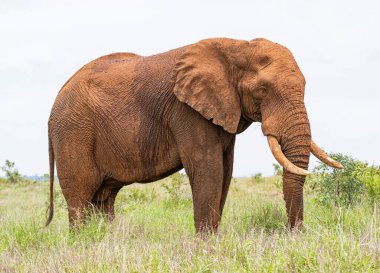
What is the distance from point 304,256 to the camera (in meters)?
4.67

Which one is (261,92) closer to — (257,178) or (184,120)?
(184,120)

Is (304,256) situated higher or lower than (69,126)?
lower

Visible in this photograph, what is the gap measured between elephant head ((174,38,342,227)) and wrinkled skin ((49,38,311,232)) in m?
0.01

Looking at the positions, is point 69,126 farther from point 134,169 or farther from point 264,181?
point 264,181

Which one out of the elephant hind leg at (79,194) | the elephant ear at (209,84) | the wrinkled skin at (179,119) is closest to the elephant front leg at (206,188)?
the wrinkled skin at (179,119)

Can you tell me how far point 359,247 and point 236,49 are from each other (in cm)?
306

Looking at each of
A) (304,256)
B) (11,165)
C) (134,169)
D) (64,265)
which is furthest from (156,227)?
(11,165)

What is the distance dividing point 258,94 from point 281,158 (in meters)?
0.80

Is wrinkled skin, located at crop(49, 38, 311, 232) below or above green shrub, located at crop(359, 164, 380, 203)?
above

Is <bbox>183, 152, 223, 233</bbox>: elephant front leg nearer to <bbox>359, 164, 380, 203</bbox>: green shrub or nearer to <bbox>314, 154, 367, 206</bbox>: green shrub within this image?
<bbox>314, 154, 367, 206</bbox>: green shrub

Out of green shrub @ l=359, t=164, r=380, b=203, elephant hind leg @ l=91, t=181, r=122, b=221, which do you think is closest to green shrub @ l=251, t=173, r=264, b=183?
green shrub @ l=359, t=164, r=380, b=203

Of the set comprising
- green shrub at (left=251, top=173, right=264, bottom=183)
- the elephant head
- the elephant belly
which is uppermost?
the elephant head

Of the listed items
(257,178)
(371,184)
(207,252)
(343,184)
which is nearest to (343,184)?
(343,184)

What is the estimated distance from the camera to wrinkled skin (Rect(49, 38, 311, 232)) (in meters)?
6.70
